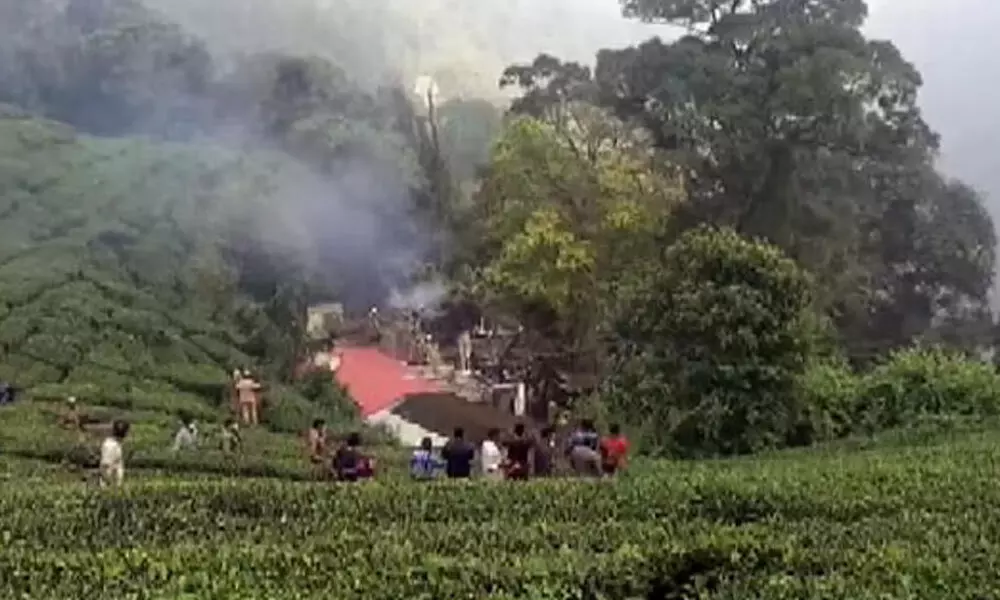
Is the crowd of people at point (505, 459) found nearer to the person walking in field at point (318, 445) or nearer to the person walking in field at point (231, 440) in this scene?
the person walking in field at point (318, 445)

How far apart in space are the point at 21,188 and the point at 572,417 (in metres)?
30.5

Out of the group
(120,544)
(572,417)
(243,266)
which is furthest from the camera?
(243,266)

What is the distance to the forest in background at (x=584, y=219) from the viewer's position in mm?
32000

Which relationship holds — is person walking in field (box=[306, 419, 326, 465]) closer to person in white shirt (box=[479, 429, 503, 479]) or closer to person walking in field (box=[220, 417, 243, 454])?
person walking in field (box=[220, 417, 243, 454])

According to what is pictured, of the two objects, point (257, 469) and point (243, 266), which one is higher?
point (243, 266)

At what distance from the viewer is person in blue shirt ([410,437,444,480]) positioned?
23.5 metres

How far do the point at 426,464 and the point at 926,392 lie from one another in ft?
Result: 50.0

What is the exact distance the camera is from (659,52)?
4581 centimetres

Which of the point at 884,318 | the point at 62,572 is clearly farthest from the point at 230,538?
the point at 884,318

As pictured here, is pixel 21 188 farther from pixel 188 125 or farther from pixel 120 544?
pixel 120 544

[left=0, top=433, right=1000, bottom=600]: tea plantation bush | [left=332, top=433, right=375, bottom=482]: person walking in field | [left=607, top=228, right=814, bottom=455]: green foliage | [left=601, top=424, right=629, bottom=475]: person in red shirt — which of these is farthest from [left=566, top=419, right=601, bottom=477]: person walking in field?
[left=607, top=228, right=814, bottom=455]: green foliage

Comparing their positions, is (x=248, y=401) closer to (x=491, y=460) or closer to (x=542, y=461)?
(x=542, y=461)

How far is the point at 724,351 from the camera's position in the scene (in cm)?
3092

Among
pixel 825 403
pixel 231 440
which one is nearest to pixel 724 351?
pixel 825 403
